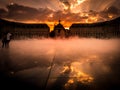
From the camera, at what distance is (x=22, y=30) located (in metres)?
36.3

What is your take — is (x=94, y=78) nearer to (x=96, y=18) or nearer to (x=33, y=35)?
(x=33, y=35)

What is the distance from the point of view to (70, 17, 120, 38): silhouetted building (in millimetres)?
34562

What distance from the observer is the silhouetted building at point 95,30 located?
34562 millimetres

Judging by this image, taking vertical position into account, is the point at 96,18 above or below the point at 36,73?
above

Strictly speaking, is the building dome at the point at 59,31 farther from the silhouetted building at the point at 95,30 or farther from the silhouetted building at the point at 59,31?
the silhouetted building at the point at 95,30

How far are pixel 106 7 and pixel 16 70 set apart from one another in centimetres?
4124

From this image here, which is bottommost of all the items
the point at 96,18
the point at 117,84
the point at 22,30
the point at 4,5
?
the point at 117,84

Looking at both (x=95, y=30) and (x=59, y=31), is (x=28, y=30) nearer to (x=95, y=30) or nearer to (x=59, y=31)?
(x=59, y=31)

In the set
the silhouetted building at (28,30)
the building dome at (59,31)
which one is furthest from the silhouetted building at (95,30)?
the silhouetted building at (28,30)

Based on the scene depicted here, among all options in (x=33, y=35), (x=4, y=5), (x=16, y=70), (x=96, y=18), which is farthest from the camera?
(x=96, y=18)

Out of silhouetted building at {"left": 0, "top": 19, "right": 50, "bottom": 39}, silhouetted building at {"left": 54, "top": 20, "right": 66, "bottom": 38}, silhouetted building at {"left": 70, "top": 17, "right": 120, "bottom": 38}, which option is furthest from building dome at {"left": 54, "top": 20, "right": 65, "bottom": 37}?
silhouetted building at {"left": 70, "top": 17, "right": 120, "bottom": 38}

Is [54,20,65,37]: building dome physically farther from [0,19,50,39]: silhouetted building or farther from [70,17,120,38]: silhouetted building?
[70,17,120,38]: silhouetted building

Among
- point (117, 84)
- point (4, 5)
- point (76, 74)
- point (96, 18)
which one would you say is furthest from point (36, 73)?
point (96, 18)

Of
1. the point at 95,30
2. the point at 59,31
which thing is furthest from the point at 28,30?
the point at 95,30
